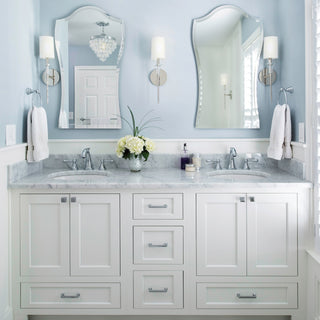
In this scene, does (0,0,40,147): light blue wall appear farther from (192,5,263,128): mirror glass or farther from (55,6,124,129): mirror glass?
(192,5,263,128): mirror glass

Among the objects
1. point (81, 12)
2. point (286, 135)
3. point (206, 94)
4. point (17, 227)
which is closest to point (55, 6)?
point (81, 12)

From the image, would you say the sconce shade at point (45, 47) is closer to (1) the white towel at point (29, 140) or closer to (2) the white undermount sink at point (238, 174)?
(1) the white towel at point (29, 140)

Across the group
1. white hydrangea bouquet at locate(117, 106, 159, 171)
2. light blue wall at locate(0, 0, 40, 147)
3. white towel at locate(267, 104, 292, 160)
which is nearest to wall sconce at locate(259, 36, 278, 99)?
white towel at locate(267, 104, 292, 160)

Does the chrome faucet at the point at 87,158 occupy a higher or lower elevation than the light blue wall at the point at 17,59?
lower

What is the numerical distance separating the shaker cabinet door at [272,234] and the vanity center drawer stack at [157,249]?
43cm

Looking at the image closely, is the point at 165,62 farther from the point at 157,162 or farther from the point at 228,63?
the point at 157,162

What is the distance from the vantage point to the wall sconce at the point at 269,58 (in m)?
3.09

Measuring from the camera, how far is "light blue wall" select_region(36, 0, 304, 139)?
10.5 feet

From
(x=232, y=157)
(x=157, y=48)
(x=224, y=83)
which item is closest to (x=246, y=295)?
(x=232, y=157)

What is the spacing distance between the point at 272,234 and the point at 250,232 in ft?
0.44

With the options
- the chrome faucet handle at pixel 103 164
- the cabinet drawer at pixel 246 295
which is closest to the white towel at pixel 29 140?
the chrome faucet handle at pixel 103 164

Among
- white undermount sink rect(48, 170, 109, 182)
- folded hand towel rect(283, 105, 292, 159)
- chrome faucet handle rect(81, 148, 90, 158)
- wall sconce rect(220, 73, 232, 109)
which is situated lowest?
white undermount sink rect(48, 170, 109, 182)

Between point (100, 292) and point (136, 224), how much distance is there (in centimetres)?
48

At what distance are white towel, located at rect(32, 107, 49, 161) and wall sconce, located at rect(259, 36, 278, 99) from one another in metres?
1.62
